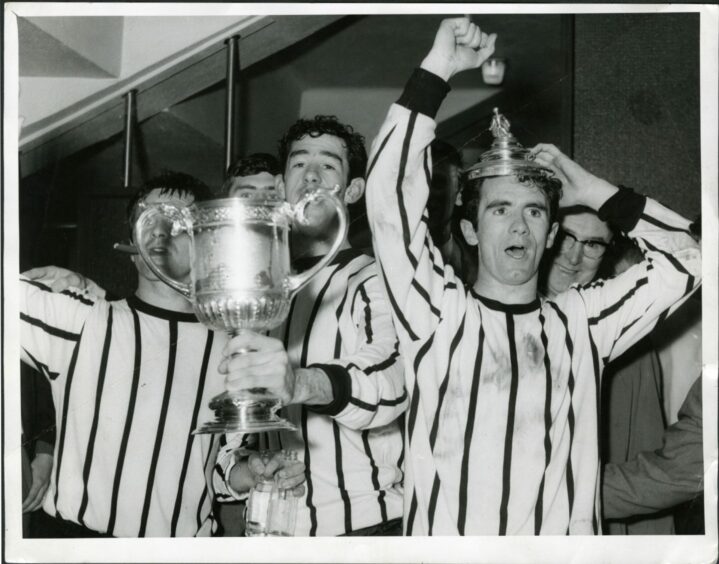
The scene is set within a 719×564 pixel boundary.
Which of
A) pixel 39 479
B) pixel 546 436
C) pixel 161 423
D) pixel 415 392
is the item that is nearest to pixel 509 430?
pixel 546 436

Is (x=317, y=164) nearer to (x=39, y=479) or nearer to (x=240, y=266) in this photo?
(x=240, y=266)

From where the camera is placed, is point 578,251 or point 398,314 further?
point 578,251

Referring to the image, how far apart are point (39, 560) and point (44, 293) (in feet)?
1.57

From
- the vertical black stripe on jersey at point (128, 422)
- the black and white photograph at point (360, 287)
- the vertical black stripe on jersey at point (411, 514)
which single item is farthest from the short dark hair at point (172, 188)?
the vertical black stripe on jersey at point (411, 514)

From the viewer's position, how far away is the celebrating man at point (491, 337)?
1593 millimetres

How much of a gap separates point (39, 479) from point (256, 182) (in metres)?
0.68

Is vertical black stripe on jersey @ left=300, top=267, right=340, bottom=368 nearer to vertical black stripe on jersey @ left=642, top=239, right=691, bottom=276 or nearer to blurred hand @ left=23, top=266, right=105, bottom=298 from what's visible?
blurred hand @ left=23, top=266, right=105, bottom=298

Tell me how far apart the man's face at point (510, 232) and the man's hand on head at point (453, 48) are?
213 millimetres

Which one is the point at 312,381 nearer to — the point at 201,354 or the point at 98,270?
the point at 201,354

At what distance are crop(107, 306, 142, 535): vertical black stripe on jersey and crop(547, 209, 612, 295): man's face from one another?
797 millimetres

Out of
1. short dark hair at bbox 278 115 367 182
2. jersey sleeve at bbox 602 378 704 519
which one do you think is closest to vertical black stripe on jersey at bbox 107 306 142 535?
short dark hair at bbox 278 115 367 182

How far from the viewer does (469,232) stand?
1707mm

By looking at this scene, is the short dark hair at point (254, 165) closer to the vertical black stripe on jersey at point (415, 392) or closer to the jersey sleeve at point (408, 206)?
the jersey sleeve at point (408, 206)

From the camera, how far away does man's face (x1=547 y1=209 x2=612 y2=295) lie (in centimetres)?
184
